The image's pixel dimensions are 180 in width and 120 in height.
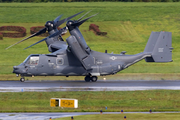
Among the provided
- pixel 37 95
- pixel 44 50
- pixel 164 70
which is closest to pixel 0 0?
pixel 44 50

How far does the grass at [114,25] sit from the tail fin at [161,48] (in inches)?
280

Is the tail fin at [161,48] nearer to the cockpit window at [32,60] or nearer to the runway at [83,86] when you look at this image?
the runway at [83,86]

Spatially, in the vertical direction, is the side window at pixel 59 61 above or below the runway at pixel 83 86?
above

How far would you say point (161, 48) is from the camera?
1677 inches

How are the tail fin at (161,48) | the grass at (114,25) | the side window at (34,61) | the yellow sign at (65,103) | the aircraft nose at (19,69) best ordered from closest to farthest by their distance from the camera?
the yellow sign at (65,103)
the aircraft nose at (19,69)
the side window at (34,61)
the tail fin at (161,48)
the grass at (114,25)

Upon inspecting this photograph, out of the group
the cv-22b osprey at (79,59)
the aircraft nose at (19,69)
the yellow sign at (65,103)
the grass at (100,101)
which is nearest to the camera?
the yellow sign at (65,103)

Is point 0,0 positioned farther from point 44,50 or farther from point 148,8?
point 44,50

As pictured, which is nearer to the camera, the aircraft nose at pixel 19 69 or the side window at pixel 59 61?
the aircraft nose at pixel 19 69

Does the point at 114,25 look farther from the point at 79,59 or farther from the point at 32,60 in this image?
the point at 32,60

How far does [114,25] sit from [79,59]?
4321cm

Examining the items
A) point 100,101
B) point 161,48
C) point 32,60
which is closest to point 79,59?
point 32,60

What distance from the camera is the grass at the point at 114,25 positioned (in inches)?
2309

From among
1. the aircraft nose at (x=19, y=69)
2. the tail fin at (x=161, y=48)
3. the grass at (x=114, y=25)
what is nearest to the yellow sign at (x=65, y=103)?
the aircraft nose at (x=19, y=69)

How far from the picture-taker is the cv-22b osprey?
1561 inches
